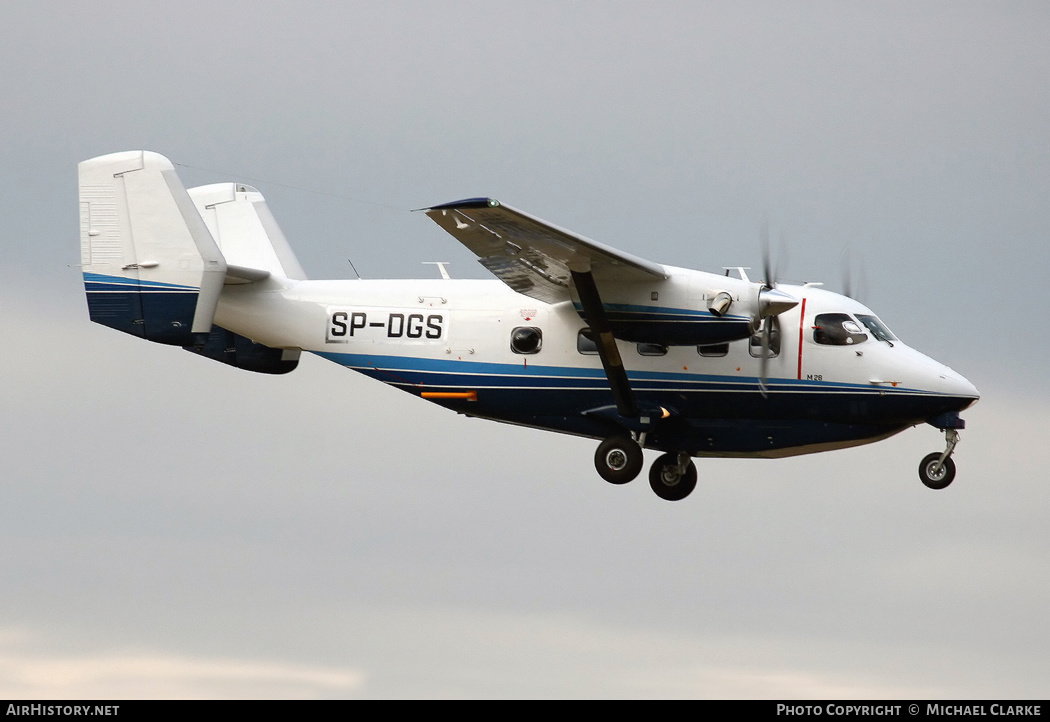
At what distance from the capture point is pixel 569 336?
84.5 feet

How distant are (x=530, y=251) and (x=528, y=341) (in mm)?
2544

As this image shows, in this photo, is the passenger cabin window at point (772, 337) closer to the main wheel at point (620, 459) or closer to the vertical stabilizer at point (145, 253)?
the main wheel at point (620, 459)

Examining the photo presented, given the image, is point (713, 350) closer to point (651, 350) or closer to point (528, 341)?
point (651, 350)

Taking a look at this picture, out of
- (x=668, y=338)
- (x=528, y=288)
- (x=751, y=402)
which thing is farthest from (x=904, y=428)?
(x=528, y=288)

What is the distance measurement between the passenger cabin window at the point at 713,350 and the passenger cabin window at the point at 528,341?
2.61 m

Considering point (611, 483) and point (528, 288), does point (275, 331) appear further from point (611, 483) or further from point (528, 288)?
point (611, 483)

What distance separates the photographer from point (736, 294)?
24.3 meters

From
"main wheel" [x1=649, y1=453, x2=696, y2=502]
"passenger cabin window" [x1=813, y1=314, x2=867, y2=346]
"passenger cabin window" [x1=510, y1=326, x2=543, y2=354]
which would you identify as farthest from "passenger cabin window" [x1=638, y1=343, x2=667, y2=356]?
"passenger cabin window" [x1=813, y1=314, x2=867, y2=346]

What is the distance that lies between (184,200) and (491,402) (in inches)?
245

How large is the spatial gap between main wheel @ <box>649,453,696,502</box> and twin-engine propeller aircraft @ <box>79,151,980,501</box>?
29 millimetres

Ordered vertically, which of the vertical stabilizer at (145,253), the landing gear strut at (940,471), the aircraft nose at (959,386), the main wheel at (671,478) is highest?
the vertical stabilizer at (145,253)

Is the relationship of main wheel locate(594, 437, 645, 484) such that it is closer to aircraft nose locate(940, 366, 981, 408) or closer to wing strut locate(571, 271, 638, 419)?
wing strut locate(571, 271, 638, 419)

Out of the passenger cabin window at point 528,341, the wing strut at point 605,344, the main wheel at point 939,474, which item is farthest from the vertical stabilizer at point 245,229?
the main wheel at point 939,474

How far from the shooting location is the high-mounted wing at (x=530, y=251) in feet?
73.2
